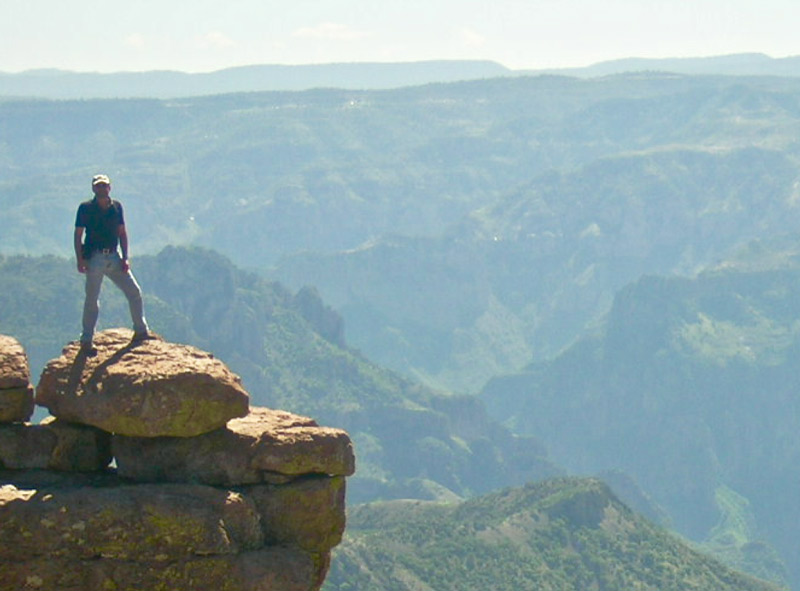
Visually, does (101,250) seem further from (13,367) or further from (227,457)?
(227,457)

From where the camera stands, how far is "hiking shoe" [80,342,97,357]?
169 feet

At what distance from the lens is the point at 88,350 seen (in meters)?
51.8

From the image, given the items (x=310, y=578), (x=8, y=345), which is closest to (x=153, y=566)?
(x=310, y=578)

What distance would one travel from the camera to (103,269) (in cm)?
5406

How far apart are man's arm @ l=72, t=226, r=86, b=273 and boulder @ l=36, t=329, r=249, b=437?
461 centimetres

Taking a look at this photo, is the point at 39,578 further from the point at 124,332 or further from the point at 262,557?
the point at 124,332

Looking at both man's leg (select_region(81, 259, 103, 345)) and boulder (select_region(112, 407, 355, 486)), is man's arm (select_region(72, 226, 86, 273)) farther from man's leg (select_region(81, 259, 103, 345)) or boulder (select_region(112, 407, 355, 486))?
boulder (select_region(112, 407, 355, 486))

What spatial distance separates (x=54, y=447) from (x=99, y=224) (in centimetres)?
825

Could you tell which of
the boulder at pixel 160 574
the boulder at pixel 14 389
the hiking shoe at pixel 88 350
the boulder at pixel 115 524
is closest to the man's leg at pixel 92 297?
the hiking shoe at pixel 88 350

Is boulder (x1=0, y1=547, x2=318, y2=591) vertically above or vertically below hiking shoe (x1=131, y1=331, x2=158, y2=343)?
below

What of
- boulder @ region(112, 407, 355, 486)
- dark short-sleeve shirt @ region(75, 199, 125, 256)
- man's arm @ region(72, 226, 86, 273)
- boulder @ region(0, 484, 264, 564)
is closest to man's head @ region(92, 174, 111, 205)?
dark short-sleeve shirt @ region(75, 199, 125, 256)

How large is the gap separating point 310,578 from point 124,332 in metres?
11.6

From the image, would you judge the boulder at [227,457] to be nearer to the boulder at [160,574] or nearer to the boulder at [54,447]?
the boulder at [54,447]

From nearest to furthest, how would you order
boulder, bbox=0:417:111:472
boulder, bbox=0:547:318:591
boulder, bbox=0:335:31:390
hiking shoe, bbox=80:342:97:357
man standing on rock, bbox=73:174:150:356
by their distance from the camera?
1. boulder, bbox=0:547:318:591
2. boulder, bbox=0:417:111:472
3. boulder, bbox=0:335:31:390
4. hiking shoe, bbox=80:342:97:357
5. man standing on rock, bbox=73:174:150:356
